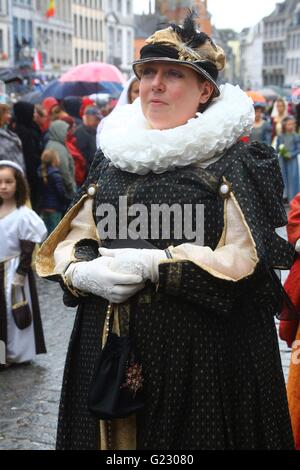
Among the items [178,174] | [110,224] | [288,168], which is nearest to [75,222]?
[110,224]

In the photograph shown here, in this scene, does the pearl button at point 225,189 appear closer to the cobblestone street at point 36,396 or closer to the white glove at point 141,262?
the white glove at point 141,262

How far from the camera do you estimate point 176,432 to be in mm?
2783

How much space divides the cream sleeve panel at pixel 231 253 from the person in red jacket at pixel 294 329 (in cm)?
93

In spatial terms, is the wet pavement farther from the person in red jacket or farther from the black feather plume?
the black feather plume

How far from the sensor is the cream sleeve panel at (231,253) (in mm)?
2707

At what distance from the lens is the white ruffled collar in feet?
9.18

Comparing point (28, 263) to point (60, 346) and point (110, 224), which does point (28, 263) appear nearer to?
point (60, 346)

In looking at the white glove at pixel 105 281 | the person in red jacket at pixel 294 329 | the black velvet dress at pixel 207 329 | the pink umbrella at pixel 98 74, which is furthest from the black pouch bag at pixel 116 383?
the pink umbrella at pixel 98 74

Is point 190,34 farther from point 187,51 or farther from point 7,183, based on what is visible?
point 7,183

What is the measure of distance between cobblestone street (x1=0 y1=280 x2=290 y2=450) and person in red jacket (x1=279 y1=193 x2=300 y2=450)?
1.34m

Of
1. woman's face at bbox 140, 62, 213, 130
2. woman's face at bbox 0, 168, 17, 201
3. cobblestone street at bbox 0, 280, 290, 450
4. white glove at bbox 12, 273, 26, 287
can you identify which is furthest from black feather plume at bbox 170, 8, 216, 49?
white glove at bbox 12, 273, 26, 287

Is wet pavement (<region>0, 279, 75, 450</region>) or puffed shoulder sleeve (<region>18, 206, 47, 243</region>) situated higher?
puffed shoulder sleeve (<region>18, 206, 47, 243</region>)
